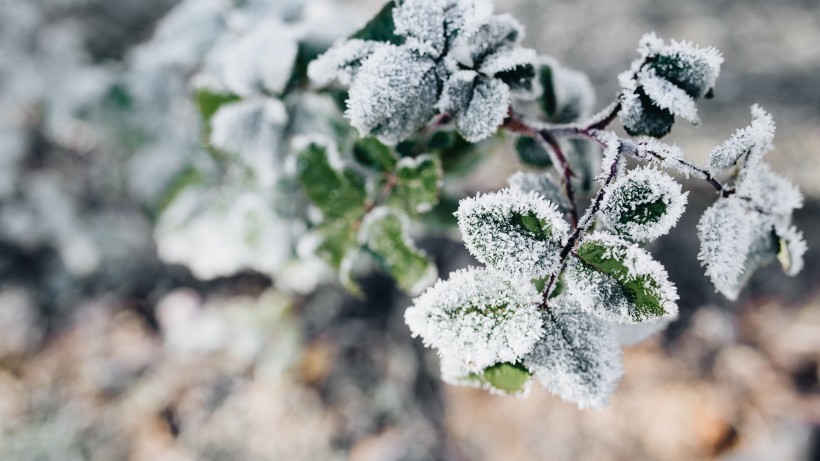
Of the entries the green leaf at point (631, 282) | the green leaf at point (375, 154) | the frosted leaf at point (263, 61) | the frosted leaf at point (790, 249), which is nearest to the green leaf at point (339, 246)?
the green leaf at point (375, 154)

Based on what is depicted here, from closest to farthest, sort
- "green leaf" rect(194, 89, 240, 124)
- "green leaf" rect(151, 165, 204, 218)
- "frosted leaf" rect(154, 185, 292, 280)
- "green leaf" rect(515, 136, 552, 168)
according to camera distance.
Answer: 1. "green leaf" rect(515, 136, 552, 168)
2. "green leaf" rect(194, 89, 240, 124)
3. "frosted leaf" rect(154, 185, 292, 280)
4. "green leaf" rect(151, 165, 204, 218)

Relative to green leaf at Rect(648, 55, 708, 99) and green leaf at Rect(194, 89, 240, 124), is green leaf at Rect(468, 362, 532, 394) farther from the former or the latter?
green leaf at Rect(194, 89, 240, 124)

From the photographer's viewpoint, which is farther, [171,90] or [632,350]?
[632,350]

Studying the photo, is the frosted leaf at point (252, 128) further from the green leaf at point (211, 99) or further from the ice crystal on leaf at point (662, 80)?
the ice crystal on leaf at point (662, 80)

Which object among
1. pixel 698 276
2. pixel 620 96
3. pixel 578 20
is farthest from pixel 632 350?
pixel 620 96

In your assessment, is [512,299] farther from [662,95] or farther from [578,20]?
[578,20]

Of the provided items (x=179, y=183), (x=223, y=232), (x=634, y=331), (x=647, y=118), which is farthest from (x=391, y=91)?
(x=179, y=183)

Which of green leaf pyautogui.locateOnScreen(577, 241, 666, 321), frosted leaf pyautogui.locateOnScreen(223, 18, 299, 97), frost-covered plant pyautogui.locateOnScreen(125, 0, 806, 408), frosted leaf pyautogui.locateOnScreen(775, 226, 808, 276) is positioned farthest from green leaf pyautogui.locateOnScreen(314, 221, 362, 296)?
frosted leaf pyautogui.locateOnScreen(775, 226, 808, 276)
